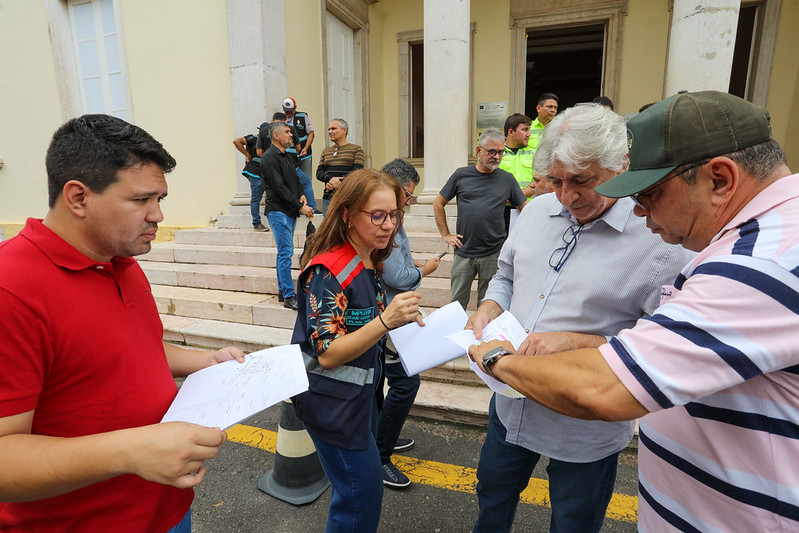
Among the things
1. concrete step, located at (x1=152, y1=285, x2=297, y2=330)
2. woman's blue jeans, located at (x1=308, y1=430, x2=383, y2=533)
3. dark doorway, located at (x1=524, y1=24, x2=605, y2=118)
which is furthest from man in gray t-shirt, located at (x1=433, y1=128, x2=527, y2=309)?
dark doorway, located at (x1=524, y1=24, x2=605, y2=118)

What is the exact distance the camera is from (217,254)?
6.48 metres

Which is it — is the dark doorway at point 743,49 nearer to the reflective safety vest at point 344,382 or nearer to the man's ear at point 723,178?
the man's ear at point 723,178

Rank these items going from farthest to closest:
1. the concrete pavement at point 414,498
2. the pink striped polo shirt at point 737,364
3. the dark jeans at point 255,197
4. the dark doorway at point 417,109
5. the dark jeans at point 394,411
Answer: the dark doorway at point 417,109 → the dark jeans at point 255,197 → the dark jeans at point 394,411 → the concrete pavement at point 414,498 → the pink striped polo shirt at point 737,364

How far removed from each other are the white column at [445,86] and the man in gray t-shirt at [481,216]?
2015 mm

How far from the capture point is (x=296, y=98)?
7.71 meters

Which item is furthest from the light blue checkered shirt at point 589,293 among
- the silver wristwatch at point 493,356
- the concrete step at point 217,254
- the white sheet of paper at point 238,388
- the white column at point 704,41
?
the white column at point 704,41

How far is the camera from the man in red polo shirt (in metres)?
0.91

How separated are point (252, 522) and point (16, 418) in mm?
1826

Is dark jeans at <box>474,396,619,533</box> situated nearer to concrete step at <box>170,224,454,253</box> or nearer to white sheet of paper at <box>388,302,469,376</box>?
white sheet of paper at <box>388,302,469,376</box>

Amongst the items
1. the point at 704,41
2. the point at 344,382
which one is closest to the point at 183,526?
the point at 344,382

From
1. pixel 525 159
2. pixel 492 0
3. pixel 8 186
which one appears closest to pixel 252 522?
pixel 525 159

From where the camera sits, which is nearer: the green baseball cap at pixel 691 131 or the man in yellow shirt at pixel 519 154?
the green baseball cap at pixel 691 131

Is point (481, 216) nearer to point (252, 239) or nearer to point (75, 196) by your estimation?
point (75, 196)

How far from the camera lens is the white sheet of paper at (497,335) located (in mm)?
1438
